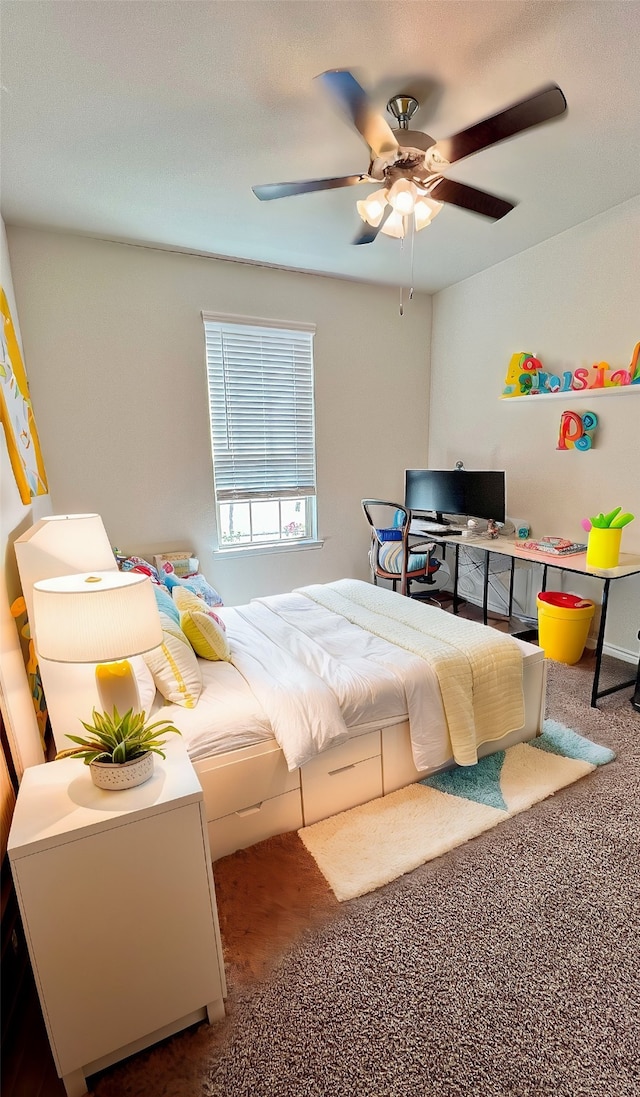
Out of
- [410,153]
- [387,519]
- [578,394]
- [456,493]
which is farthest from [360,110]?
[387,519]

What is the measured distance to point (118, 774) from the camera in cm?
116

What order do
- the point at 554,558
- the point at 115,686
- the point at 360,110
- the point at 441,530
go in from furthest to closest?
the point at 441,530, the point at 554,558, the point at 360,110, the point at 115,686

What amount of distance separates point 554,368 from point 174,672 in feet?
10.9

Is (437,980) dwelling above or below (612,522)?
below

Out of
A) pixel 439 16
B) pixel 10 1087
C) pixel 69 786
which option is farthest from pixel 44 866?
pixel 439 16

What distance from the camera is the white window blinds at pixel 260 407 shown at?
3684 mm

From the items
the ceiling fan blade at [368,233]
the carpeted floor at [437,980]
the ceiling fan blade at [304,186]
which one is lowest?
the carpeted floor at [437,980]

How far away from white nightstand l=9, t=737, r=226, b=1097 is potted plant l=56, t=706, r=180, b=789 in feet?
0.12

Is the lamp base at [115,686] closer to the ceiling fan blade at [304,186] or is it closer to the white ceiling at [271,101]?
the ceiling fan blade at [304,186]

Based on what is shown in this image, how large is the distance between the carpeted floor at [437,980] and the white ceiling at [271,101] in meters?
2.81

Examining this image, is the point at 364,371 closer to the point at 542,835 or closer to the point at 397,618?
the point at 397,618

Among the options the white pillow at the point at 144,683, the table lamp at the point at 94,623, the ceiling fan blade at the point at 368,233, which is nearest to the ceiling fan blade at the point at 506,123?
the ceiling fan blade at the point at 368,233

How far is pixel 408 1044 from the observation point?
1171 mm

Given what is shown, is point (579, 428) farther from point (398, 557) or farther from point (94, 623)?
point (94, 623)
